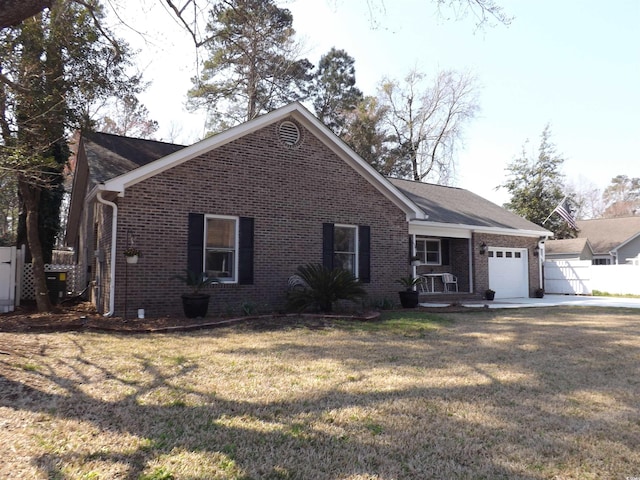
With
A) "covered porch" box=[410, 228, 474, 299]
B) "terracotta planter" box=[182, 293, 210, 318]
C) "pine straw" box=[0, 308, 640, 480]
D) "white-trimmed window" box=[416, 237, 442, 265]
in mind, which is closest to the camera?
"pine straw" box=[0, 308, 640, 480]

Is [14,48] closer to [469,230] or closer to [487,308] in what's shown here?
[487,308]

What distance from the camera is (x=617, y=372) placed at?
5.71 m

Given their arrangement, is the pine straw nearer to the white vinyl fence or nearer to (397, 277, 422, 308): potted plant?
(397, 277, 422, 308): potted plant

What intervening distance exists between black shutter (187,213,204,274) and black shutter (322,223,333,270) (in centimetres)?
326

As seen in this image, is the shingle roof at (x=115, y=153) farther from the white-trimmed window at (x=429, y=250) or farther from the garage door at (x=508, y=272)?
the garage door at (x=508, y=272)

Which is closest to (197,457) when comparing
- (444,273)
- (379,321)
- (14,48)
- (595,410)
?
(595,410)

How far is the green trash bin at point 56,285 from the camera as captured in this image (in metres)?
12.6

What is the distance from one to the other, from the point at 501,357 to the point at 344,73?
95.8ft

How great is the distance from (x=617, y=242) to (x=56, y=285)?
107 ft

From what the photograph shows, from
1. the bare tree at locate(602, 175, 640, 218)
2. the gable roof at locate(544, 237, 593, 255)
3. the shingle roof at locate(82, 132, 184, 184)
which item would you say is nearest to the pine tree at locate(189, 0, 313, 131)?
the shingle roof at locate(82, 132, 184, 184)

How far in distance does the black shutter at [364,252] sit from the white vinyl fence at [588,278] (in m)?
13.8

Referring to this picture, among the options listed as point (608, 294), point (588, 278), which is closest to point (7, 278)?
point (588, 278)

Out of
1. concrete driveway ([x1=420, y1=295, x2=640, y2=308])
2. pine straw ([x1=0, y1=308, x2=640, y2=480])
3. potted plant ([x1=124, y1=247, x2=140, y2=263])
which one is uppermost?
potted plant ([x1=124, y1=247, x2=140, y2=263])

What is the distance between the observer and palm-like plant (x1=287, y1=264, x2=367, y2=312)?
1053cm
